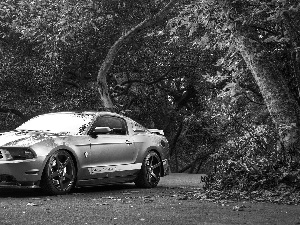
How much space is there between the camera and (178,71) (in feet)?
95.7

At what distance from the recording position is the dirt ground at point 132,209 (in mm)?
8344

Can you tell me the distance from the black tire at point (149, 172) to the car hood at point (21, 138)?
260cm

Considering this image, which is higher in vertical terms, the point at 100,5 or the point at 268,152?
the point at 100,5

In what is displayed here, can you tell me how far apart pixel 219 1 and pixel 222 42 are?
2.90 metres

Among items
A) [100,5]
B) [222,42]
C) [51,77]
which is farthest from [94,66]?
[222,42]

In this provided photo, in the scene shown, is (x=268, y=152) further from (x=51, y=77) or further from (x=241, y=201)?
(x=51, y=77)

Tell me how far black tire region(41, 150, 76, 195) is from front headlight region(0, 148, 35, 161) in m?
0.37

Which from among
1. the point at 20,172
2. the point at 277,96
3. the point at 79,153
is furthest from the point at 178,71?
the point at 20,172

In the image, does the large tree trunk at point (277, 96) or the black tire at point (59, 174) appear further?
the large tree trunk at point (277, 96)

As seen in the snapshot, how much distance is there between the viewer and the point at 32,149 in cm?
→ 1134

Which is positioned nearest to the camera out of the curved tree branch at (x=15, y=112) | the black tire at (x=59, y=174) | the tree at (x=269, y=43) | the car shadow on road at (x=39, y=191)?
the black tire at (x=59, y=174)

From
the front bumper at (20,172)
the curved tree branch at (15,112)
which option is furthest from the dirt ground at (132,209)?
the curved tree branch at (15,112)

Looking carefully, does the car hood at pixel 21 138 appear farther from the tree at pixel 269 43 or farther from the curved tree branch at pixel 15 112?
the curved tree branch at pixel 15 112

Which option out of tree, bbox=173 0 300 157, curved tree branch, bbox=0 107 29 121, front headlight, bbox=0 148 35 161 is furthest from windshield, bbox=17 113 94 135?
curved tree branch, bbox=0 107 29 121
